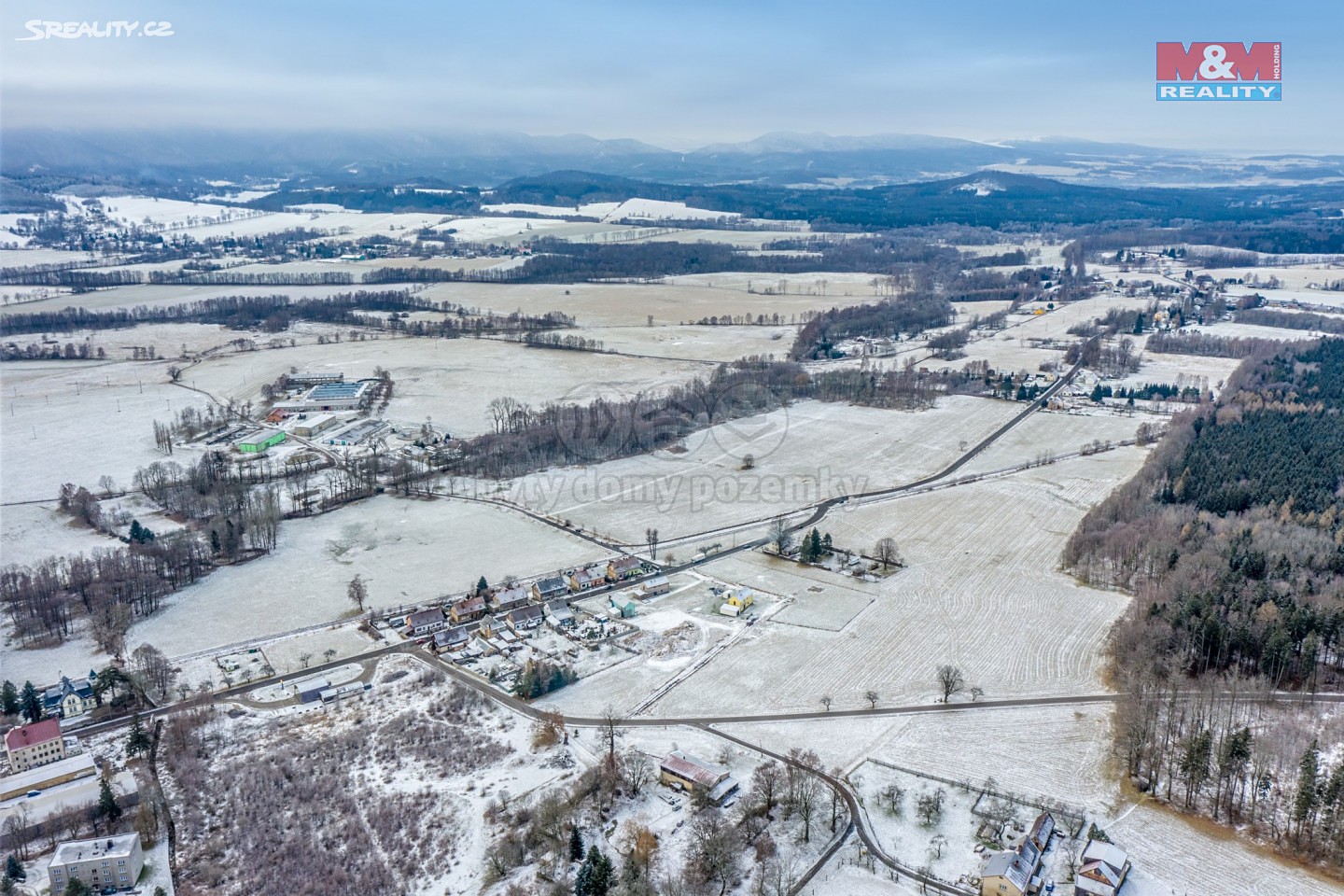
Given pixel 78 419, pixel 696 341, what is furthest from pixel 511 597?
pixel 696 341

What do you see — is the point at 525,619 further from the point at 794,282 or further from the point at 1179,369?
the point at 794,282

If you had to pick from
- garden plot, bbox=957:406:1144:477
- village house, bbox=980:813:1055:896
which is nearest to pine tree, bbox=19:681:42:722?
village house, bbox=980:813:1055:896

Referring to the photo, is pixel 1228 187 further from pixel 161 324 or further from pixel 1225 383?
pixel 161 324

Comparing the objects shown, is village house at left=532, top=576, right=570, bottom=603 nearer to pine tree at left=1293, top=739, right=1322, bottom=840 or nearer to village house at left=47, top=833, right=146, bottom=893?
village house at left=47, top=833, right=146, bottom=893

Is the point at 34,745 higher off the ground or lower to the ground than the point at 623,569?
lower

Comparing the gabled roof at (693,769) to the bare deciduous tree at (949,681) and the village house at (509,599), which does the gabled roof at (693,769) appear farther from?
the village house at (509,599)

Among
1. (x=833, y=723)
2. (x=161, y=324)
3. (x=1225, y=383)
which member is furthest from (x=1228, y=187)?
(x=833, y=723)

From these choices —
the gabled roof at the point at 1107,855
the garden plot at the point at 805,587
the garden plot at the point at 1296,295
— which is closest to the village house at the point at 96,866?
the garden plot at the point at 805,587
